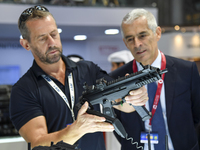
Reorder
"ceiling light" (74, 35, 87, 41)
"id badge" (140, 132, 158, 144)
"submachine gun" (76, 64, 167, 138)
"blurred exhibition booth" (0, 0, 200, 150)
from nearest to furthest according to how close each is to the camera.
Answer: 1. "submachine gun" (76, 64, 167, 138)
2. "id badge" (140, 132, 158, 144)
3. "blurred exhibition booth" (0, 0, 200, 150)
4. "ceiling light" (74, 35, 87, 41)

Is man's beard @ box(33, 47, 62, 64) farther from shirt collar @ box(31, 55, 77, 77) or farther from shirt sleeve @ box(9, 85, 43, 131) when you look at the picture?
shirt sleeve @ box(9, 85, 43, 131)

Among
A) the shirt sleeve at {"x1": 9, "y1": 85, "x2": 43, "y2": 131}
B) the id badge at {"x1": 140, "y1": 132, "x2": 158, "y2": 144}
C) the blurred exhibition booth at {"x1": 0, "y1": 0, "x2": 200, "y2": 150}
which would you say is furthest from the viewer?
the blurred exhibition booth at {"x1": 0, "y1": 0, "x2": 200, "y2": 150}

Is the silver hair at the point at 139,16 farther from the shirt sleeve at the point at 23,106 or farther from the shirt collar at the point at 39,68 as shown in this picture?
the shirt sleeve at the point at 23,106

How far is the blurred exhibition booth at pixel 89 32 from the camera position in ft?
15.6

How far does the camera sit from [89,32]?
20.6 feet

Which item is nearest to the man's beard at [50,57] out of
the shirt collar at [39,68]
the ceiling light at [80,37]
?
the shirt collar at [39,68]

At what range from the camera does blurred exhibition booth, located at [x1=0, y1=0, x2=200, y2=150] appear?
15.6 ft

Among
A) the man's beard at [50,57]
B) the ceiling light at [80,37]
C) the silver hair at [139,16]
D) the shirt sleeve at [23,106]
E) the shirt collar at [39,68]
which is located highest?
the silver hair at [139,16]

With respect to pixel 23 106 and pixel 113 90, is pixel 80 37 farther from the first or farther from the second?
pixel 113 90

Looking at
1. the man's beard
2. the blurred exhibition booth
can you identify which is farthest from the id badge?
the blurred exhibition booth

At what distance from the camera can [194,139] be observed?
1.79 m

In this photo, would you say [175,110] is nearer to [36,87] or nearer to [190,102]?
[190,102]

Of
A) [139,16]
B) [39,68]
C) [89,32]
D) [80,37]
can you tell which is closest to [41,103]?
[39,68]

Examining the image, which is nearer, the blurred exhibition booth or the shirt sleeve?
the shirt sleeve
